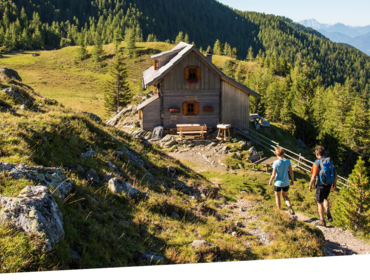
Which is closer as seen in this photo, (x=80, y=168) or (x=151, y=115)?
(x=80, y=168)

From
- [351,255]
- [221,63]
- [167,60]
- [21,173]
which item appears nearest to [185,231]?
[21,173]

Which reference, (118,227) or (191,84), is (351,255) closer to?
(118,227)

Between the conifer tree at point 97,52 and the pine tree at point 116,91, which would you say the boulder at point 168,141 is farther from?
the conifer tree at point 97,52

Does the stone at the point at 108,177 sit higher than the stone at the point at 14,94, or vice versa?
the stone at the point at 14,94

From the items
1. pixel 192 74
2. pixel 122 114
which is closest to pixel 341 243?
pixel 192 74

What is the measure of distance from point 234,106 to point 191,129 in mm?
5739

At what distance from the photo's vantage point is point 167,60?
104ft

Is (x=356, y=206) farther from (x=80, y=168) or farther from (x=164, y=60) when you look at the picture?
(x=164, y=60)

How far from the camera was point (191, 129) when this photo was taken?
28.7 m

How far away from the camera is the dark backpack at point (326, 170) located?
898cm

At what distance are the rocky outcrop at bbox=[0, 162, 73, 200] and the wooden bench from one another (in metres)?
21.1

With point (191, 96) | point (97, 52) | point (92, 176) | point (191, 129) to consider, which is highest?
point (97, 52)

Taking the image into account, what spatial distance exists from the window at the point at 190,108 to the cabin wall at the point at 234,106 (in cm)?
298

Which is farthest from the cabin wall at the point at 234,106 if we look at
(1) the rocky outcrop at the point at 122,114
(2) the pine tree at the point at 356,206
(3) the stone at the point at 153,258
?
(3) the stone at the point at 153,258
